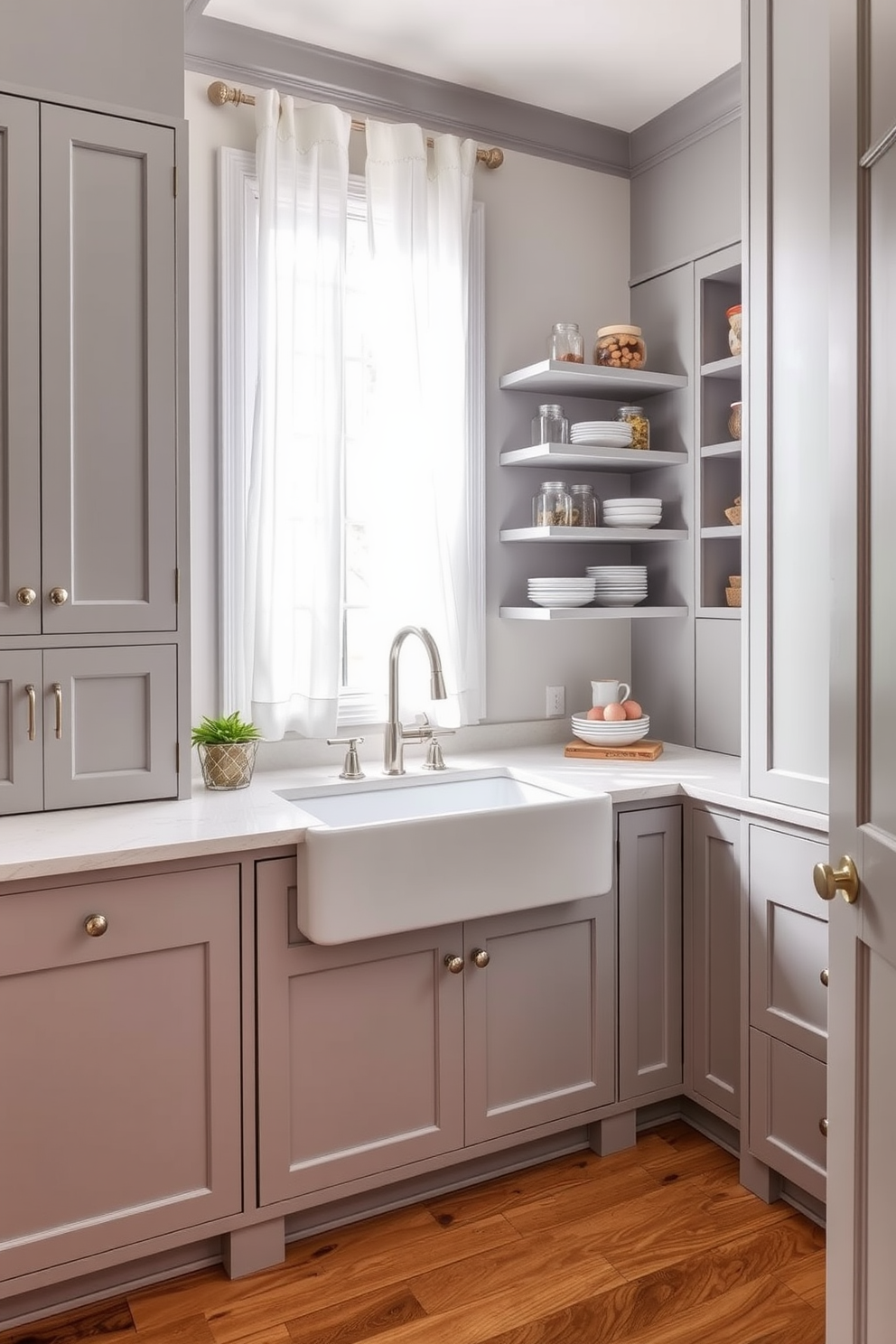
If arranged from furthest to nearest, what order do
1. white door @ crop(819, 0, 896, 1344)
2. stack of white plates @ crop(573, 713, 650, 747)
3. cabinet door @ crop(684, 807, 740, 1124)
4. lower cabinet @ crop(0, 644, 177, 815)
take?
1. stack of white plates @ crop(573, 713, 650, 747)
2. cabinet door @ crop(684, 807, 740, 1124)
3. lower cabinet @ crop(0, 644, 177, 815)
4. white door @ crop(819, 0, 896, 1344)

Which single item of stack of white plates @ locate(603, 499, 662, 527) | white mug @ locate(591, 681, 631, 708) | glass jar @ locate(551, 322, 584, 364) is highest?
glass jar @ locate(551, 322, 584, 364)

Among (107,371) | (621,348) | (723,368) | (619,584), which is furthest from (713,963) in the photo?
(107,371)

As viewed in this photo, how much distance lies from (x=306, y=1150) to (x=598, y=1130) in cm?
75

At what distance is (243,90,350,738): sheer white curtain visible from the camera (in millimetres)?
2520

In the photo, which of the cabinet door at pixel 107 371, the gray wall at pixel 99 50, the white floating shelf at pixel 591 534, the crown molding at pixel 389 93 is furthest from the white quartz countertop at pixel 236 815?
the crown molding at pixel 389 93

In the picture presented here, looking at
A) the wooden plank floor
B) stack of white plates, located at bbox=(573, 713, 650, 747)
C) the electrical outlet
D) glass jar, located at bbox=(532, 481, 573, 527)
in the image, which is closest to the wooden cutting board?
stack of white plates, located at bbox=(573, 713, 650, 747)

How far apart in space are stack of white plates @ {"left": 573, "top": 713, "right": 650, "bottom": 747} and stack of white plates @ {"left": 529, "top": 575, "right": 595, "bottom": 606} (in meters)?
0.34

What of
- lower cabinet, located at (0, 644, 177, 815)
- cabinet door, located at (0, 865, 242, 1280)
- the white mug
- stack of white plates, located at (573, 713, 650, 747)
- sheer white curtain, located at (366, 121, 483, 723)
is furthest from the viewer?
the white mug

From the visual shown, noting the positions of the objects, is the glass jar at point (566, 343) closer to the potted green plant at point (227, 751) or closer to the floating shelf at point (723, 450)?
the floating shelf at point (723, 450)

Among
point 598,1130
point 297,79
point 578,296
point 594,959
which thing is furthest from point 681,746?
point 297,79

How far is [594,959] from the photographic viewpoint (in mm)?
2330

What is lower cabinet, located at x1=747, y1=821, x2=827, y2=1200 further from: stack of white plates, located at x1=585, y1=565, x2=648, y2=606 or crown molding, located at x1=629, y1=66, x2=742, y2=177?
crown molding, located at x1=629, y1=66, x2=742, y2=177

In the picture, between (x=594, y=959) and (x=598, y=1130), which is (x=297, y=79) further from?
(x=598, y=1130)

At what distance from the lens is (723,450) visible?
9.19ft
